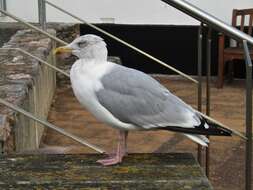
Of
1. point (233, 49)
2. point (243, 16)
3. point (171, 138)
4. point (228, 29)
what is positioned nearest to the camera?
point (228, 29)

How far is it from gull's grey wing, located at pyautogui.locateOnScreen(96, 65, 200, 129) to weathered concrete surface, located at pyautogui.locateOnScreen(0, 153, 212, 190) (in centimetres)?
18

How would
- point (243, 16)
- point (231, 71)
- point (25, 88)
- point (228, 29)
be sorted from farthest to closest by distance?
point (231, 71)
point (243, 16)
point (25, 88)
point (228, 29)

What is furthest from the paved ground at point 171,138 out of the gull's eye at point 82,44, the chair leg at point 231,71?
the gull's eye at point 82,44

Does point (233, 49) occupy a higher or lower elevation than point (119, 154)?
lower

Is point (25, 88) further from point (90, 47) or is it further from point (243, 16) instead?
point (243, 16)

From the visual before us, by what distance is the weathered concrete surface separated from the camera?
2312mm

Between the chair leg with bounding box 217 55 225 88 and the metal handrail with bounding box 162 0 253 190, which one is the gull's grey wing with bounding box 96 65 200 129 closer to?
the metal handrail with bounding box 162 0 253 190

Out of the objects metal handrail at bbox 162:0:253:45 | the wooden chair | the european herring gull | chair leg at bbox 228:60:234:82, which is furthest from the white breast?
chair leg at bbox 228:60:234:82

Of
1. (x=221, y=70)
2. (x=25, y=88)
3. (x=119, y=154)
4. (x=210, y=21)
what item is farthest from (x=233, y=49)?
(x=119, y=154)

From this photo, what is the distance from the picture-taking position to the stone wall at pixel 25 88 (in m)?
3.30

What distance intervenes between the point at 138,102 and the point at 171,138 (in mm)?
2678

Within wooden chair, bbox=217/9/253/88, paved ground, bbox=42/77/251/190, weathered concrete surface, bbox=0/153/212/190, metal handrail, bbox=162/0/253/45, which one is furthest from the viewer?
wooden chair, bbox=217/9/253/88

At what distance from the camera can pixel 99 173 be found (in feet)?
8.02

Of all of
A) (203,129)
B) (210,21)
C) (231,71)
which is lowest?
(231,71)
